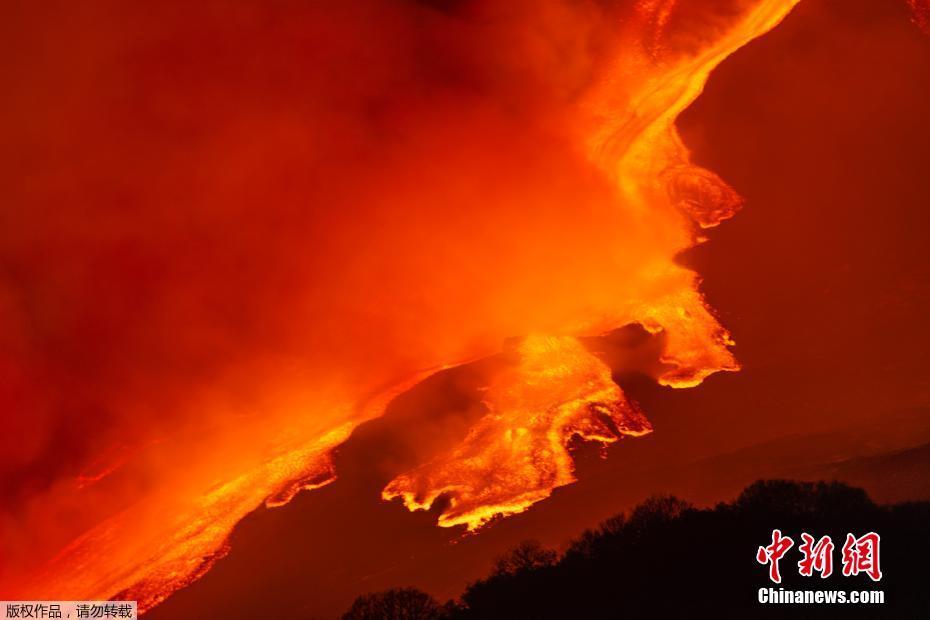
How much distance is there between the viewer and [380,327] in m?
16.4

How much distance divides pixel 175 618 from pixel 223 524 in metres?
1.60

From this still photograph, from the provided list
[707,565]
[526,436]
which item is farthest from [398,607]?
[707,565]

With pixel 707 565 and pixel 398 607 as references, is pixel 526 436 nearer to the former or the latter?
pixel 398 607

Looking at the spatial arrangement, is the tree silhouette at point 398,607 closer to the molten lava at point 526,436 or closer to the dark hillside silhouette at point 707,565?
the dark hillside silhouette at point 707,565

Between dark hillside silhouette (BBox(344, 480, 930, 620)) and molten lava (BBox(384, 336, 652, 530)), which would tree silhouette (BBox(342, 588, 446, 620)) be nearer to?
dark hillside silhouette (BBox(344, 480, 930, 620))

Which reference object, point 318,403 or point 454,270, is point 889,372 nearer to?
point 454,270

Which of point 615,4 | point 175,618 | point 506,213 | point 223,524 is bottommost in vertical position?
point 175,618

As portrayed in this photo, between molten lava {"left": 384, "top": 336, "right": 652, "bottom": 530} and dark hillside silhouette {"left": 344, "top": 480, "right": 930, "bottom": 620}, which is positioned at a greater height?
molten lava {"left": 384, "top": 336, "right": 652, "bottom": 530}

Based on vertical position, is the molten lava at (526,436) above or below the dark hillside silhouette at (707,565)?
above

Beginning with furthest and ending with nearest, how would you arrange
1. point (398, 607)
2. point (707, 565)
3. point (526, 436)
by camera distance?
point (526, 436)
point (398, 607)
point (707, 565)

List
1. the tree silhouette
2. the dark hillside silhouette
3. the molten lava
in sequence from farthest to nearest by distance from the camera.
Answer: the molten lava < the tree silhouette < the dark hillside silhouette

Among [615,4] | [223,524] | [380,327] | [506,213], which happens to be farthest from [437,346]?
[615,4]

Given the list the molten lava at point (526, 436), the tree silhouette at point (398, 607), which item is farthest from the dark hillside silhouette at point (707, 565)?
the molten lava at point (526, 436)

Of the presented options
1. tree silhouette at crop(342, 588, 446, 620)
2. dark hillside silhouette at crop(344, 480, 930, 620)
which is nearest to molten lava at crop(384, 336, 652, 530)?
dark hillside silhouette at crop(344, 480, 930, 620)
